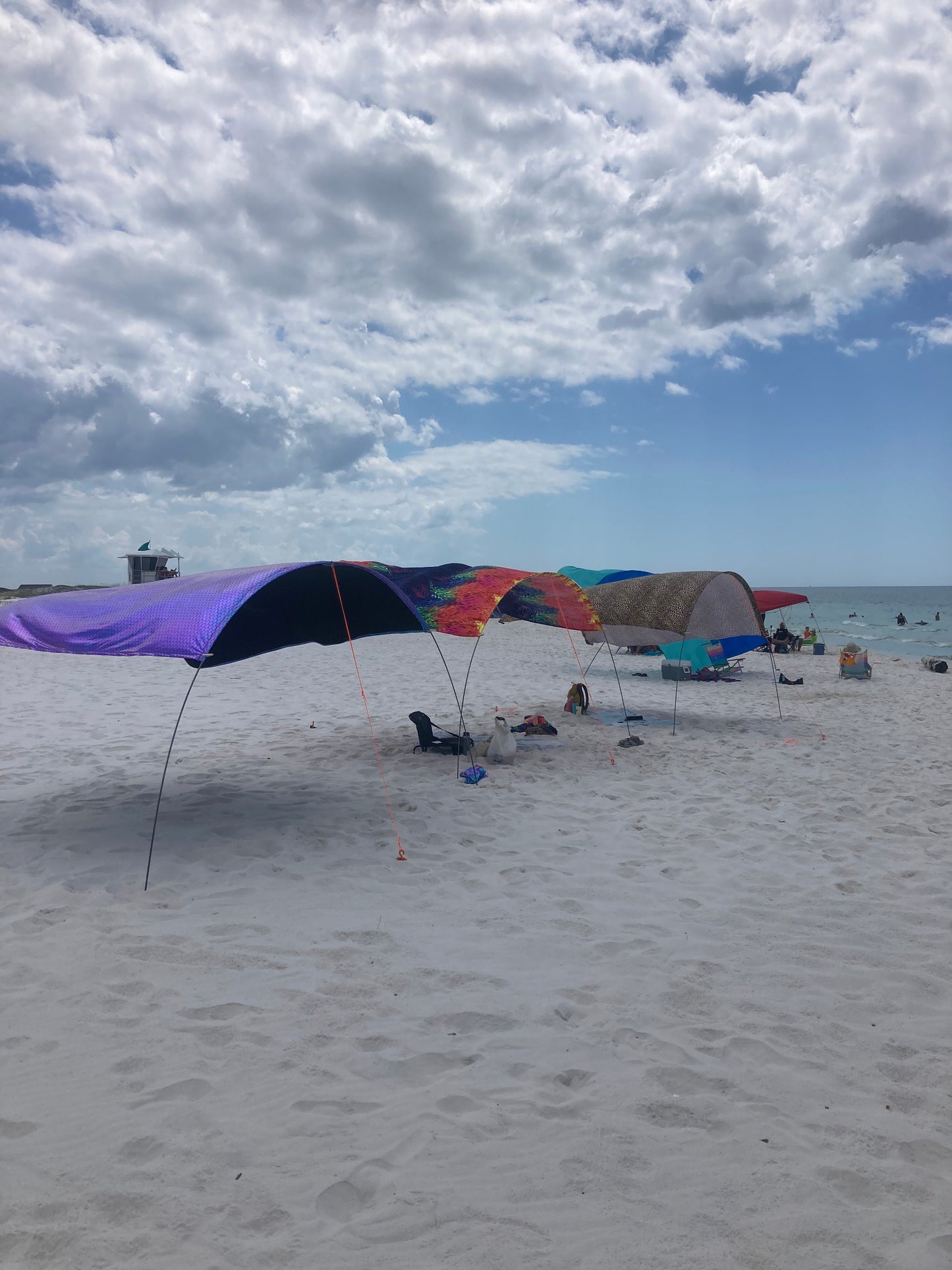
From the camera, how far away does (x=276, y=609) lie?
792 cm

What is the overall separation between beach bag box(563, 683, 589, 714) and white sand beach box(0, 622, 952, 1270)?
143 inches

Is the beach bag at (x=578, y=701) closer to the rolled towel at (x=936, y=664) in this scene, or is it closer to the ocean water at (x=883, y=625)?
the ocean water at (x=883, y=625)

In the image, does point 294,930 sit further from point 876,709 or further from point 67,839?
point 876,709

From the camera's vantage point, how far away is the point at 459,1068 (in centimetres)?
317

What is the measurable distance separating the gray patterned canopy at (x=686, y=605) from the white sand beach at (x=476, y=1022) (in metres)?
3.24

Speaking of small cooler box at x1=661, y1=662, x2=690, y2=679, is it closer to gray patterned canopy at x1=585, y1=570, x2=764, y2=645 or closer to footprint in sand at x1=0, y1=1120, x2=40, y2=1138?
gray patterned canopy at x1=585, y1=570, x2=764, y2=645

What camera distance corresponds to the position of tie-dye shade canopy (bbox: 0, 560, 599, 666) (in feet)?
18.0

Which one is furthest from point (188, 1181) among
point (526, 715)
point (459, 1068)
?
point (526, 715)

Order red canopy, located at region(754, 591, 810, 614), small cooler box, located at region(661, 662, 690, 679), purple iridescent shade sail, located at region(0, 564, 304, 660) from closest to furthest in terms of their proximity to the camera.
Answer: purple iridescent shade sail, located at region(0, 564, 304, 660), small cooler box, located at region(661, 662, 690, 679), red canopy, located at region(754, 591, 810, 614)

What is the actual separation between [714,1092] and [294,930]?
2.46 m

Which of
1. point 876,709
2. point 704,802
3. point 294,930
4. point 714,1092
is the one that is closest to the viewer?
point 714,1092

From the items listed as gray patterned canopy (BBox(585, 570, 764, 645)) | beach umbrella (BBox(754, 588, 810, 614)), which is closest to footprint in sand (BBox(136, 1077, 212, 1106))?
gray patterned canopy (BBox(585, 570, 764, 645))

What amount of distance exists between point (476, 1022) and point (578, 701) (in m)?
8.23

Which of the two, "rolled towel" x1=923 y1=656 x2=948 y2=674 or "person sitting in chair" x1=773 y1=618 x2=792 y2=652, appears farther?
"person sitting in chair" x1=773 y1=618 x2=792 y2=652
